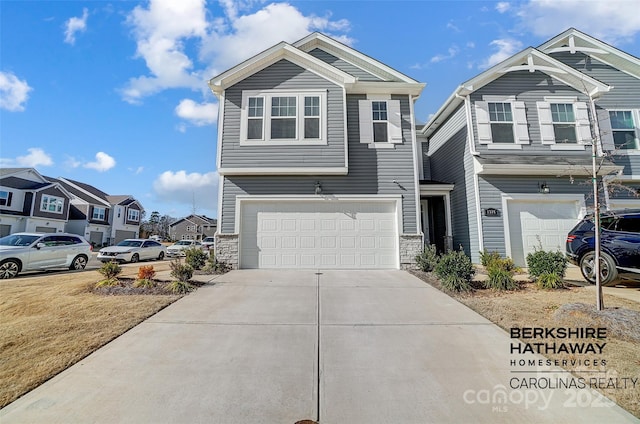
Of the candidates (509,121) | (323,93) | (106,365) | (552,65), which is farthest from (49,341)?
(552,65)

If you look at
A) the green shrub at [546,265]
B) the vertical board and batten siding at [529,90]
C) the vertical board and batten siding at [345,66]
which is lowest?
the green shrub at [546,265]

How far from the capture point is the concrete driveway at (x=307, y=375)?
2445mm

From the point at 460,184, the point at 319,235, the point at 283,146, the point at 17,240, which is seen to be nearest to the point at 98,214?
the point at 17,240

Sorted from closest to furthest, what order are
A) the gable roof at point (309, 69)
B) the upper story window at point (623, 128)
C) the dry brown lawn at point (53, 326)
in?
the dry brown lawn at point (53, 326), the gable roof at point (309, 69), the upper story window at point (623, 128)

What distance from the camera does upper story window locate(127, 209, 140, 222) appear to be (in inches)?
1553

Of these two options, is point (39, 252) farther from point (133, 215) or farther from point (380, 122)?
point (133, 215)

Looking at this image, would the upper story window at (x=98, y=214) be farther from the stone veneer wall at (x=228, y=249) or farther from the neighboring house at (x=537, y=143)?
the neighboring house at (x=537, y=143)

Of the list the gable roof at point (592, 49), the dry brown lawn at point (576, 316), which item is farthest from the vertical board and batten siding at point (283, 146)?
the gable roof at point (592, 49)

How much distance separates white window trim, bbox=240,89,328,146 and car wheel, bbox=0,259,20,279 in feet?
27.6

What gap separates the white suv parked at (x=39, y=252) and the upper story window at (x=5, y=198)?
2124 cm

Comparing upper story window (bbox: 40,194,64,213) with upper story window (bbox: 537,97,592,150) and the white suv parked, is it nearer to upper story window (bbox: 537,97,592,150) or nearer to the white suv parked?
the white suv parked

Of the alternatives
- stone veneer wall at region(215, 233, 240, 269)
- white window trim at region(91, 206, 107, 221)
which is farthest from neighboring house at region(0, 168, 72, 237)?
stone veneer wall at region(215, 233, 240, 269)

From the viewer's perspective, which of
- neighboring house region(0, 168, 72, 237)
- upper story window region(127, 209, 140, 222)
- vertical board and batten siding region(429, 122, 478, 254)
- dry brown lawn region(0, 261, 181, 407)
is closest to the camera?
dry brown lawn region(0, 261, 181, 407)

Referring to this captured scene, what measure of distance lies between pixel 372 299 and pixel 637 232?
627 centimetres
